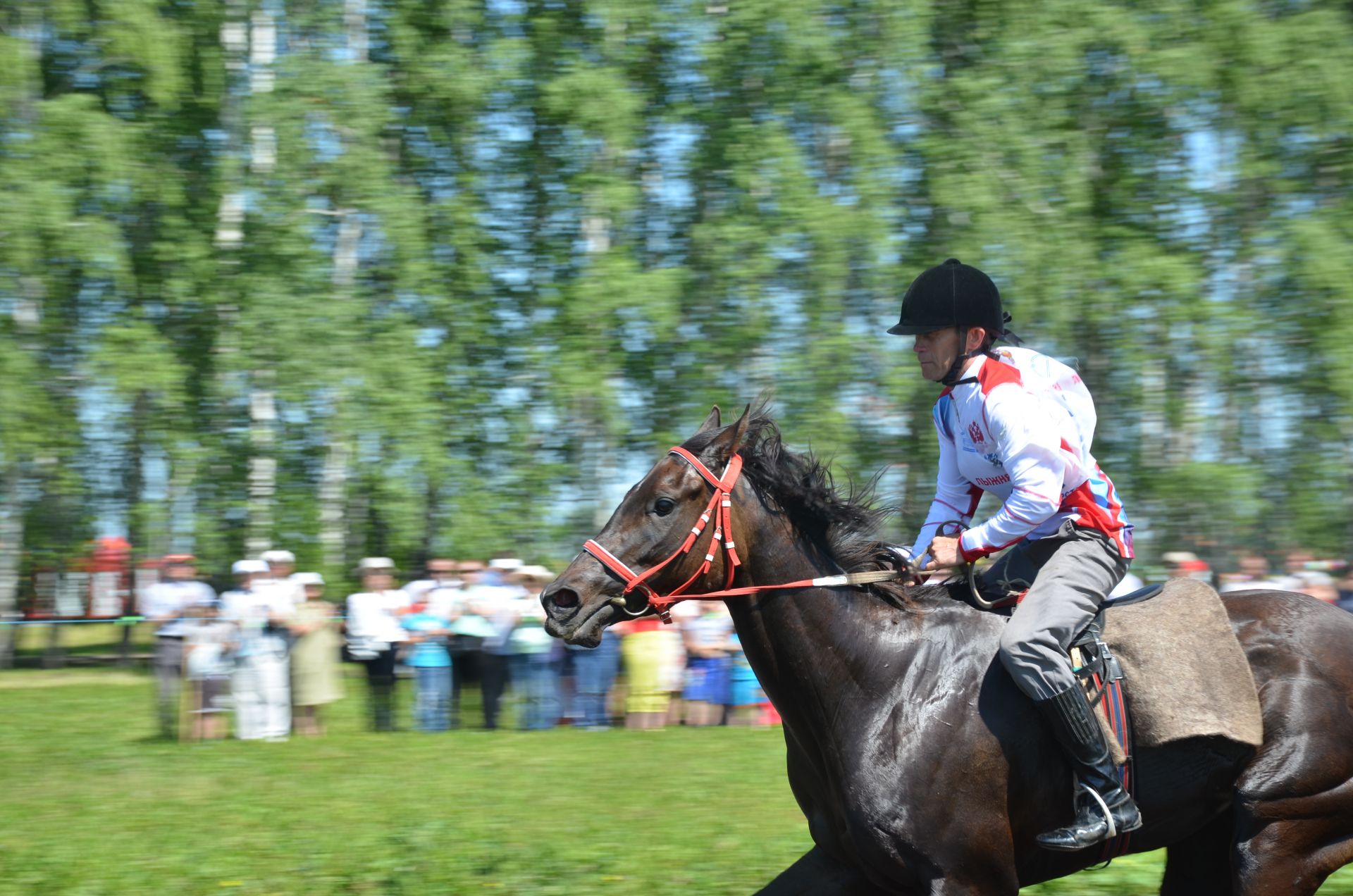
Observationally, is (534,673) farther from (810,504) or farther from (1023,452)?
(1023,452)

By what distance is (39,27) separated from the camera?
1733 cm

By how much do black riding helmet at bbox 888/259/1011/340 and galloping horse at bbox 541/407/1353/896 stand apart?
0.65 m

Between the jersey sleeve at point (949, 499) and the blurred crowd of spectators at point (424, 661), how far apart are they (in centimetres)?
756

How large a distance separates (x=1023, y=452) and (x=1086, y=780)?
1.11 meters

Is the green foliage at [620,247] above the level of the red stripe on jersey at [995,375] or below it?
above

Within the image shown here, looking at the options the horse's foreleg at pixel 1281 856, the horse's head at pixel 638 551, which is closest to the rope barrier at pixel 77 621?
the horse's head at pixel 638 551

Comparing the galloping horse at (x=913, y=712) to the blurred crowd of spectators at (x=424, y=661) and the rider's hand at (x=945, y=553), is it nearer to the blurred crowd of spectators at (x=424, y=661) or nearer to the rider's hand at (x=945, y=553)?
the rider's hand at (x=945, y=553)

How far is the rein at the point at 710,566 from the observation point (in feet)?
14.5

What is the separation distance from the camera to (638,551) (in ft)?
14.6

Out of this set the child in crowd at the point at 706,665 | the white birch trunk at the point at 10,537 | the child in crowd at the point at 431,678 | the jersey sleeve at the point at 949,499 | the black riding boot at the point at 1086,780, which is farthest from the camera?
the white birch trunk at the point at 10,537

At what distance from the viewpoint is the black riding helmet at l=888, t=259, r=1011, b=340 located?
4.68 metres

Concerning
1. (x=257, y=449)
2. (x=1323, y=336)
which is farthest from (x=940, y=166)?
(x=257, y=449)

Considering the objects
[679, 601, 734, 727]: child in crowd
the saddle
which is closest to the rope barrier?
[679, 601, 734, 727]: child in crowd

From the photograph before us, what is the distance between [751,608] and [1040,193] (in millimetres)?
14288
